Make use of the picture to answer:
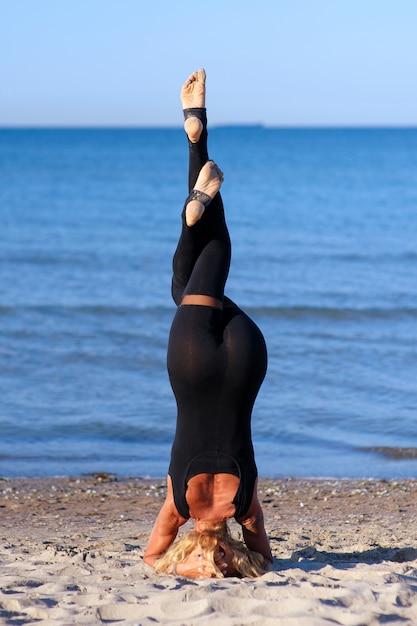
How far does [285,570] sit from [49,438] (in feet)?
18.9

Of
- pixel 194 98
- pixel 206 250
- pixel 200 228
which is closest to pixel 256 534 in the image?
pixel 206 250

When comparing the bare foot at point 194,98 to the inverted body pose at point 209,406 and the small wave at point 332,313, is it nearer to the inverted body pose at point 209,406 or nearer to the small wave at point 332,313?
A: the inverted body pose at point 209,406

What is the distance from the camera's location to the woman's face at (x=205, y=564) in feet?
15.8

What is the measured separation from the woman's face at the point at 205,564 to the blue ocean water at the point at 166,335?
172 inches

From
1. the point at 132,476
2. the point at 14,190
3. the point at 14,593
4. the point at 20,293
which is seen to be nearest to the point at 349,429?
the point at 132,476

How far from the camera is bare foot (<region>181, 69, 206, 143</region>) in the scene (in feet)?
16.8

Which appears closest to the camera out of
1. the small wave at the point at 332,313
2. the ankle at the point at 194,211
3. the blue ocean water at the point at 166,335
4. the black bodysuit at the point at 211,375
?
the black bodysuit at the point at 211,375

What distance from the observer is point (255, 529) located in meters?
5.14

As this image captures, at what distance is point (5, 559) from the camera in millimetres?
5539

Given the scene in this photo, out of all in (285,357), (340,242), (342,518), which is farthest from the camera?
(340,242)

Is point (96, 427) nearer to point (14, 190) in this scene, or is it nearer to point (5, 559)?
point (5, 559)

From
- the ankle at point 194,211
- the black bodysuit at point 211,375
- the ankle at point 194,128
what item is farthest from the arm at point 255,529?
the ankle at point 194,128

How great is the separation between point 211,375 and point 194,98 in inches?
64.2

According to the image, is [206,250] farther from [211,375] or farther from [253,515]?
[253,515]
